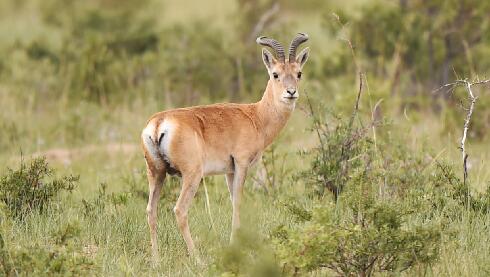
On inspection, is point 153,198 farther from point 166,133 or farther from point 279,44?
point 279,44

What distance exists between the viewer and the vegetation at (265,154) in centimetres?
607

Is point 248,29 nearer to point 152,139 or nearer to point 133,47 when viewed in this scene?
point 133,47

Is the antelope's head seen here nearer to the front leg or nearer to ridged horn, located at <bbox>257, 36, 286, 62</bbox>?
ridged horn, located at <bbox>257, 36, 286, 62</bbox>

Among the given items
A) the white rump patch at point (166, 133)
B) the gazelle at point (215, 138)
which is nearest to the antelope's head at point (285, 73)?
the gazelle at point (215, 138)

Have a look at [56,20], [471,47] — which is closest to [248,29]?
[471,47]

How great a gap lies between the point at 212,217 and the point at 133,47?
10.3 meters

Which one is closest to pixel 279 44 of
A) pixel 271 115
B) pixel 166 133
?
pixel 271 115

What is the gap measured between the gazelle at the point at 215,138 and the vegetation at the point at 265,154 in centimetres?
31

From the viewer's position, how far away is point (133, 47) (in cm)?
1755

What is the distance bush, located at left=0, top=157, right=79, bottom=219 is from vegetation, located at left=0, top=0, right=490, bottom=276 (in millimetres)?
18

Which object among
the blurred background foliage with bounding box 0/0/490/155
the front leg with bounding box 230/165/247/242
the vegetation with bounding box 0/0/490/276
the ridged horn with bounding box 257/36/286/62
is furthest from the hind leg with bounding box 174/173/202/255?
the blurred background foliage with bounding box 0/0/490/155

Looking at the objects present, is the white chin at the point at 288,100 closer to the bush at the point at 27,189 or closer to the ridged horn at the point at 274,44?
the ridged horn at the point at 274,44

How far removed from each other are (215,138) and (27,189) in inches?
68.4

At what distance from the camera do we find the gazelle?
673cm
